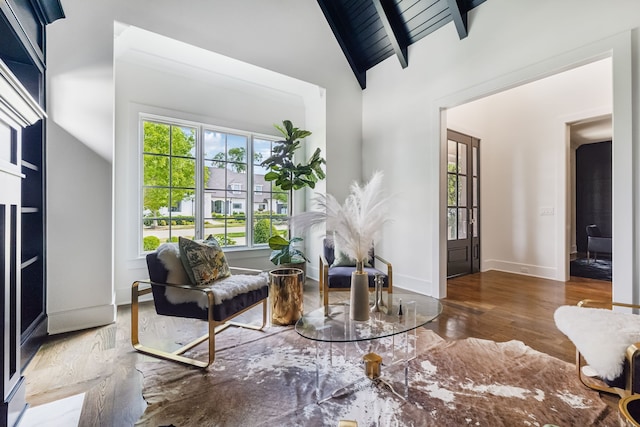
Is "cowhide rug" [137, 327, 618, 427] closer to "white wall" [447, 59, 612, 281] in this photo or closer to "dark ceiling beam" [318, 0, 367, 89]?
"white wall" [447, 59, 612, 281]

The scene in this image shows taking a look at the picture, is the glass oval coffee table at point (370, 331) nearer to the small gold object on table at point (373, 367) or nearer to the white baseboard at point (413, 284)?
the small gold object on table at point (373, 367)

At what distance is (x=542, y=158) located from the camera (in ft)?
14.9

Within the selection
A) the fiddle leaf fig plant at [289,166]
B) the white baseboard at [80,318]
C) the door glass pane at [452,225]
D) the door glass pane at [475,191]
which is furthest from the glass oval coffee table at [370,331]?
the door glass pane at [475,191]

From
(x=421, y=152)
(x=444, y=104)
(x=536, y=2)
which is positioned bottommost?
(x=421, y=152)

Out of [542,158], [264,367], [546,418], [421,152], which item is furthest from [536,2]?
[264,367]

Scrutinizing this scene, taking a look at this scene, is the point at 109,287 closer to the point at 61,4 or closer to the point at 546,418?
the point at 61,4

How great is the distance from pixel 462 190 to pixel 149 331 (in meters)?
4.50

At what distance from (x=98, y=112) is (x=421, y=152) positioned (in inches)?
134

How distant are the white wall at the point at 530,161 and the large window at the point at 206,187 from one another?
9.96 feet

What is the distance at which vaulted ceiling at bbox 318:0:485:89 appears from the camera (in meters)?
3.29

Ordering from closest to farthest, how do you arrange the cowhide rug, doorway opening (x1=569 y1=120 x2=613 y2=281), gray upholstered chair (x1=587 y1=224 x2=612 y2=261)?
the cowhide rug → gray upholstered chair (x1=587 y1=224 x2=612 y2=261) → doorway opening (x1=569 y1=120 x2=613 y2=281)

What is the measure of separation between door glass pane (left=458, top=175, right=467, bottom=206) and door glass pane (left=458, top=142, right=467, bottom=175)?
0.37 feet

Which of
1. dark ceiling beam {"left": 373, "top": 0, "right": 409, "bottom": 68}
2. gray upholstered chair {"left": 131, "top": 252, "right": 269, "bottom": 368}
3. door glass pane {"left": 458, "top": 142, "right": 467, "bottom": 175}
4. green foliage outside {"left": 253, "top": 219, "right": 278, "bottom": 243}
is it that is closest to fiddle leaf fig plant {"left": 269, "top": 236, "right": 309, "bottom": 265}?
green foliage outside {"left": 253, "top": 219, "right": 278, "bottom": 243}

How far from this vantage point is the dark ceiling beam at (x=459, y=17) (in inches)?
121
